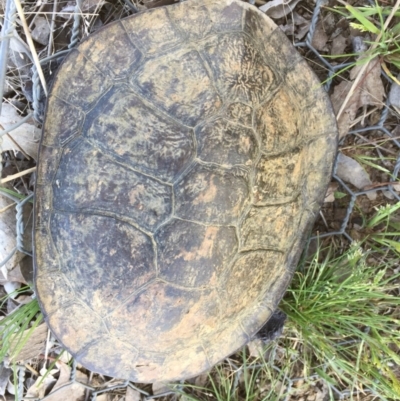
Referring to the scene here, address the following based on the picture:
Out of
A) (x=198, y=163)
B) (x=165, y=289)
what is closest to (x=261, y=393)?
(x=165, y=289)

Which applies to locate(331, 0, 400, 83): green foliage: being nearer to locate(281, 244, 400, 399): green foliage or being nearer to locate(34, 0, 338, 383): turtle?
locate(34, 0, 338, 383): turtle

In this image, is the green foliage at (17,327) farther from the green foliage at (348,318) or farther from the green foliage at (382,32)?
the green foliage at (382,32)

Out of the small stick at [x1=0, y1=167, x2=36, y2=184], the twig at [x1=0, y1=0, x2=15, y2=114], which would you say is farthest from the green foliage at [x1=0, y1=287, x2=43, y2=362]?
the twig at [x1=0, y1=0, x2=15, y2=114]

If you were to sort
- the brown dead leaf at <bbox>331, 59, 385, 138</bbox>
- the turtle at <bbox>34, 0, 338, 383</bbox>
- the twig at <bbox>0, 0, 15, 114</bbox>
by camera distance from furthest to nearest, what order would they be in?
the brown dead leaf at <bbox>331, 59, 385, 138</bbox>, the twig at <bbox>0, 0, 15, 114</bbox>, the turtle at <bbox>34, 0, 338, 383</bbox>

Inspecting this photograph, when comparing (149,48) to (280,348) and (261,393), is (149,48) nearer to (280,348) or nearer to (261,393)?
(280,348)

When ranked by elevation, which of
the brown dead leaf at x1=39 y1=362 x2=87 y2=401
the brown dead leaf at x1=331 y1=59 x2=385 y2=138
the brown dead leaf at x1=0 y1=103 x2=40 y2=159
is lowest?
the brown dead leaf at x1=39 y1=362 x2=87 y2=401

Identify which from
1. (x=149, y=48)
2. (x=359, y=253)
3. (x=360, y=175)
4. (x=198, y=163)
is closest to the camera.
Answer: (x=198, y=163)
